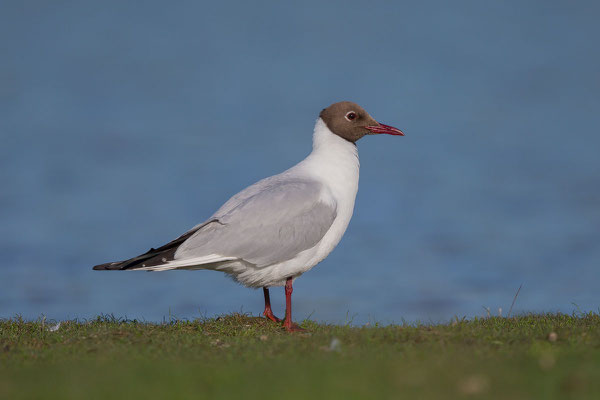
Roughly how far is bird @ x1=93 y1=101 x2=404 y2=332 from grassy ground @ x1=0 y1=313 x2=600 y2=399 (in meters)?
0.85

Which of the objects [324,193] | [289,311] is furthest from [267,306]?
[324,193]

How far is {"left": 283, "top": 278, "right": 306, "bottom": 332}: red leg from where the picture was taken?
31.2 feet

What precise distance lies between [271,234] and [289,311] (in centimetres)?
115

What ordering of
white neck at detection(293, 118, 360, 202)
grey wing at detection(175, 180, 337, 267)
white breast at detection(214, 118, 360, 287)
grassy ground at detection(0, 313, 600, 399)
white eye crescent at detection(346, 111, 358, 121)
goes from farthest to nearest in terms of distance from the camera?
white eye crescent at detection(346, 111, 358, 121) < white neck at detection(293, 118, 360, 202) < white breast at detection(214, 118, 360, 287) < grey wing at detection(175, 180, 337, 267) < grassy ground at detection(0, 313, 600, 399)

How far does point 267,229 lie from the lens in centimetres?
946

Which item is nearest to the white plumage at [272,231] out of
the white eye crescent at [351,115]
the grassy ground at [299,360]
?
the grassy ground at [299,360]

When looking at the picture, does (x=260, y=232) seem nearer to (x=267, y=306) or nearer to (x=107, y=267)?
(x=267, y=306)

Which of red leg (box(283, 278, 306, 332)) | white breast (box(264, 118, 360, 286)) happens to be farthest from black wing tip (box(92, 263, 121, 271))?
red leg (box(283, 278, 306, 332))

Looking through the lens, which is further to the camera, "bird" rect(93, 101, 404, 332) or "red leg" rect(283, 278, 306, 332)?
"red leg" rect(283, 278, 306, 332)

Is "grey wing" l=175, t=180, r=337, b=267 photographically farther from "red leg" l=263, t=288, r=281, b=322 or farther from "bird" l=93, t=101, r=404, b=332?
"red leg" l=263, t=288, r=281, b=322

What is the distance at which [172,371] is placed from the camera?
5.71 metres

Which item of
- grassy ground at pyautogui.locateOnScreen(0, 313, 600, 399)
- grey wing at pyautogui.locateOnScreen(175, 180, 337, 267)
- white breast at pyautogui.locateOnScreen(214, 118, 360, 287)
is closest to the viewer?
grassy ground at pyautogui.locateOnScreen(0, 313, 600, 399)

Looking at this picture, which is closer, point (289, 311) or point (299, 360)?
point (299, 360)

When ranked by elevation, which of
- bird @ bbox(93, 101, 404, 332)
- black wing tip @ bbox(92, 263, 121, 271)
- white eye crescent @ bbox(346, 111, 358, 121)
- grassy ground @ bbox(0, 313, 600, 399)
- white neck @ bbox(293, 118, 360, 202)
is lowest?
grassy ground @ bbox(0, 313, 600, 399)
